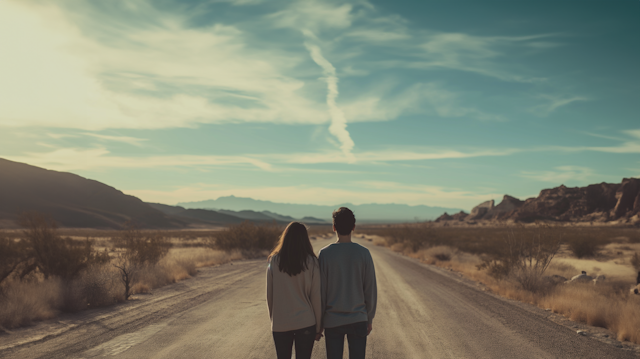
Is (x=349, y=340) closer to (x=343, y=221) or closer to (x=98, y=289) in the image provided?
(x=343, y=221)

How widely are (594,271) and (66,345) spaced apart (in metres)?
25.6

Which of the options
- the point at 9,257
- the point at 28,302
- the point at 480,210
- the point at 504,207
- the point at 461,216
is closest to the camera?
the point at 28,302

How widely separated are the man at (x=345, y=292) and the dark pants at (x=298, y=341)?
0.54 feet

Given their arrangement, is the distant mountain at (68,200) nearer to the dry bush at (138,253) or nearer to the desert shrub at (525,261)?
the dry bush at (138,253)

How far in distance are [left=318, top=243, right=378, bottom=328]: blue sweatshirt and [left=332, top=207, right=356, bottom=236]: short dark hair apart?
0.14m

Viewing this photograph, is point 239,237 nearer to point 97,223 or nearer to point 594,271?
point 594,271

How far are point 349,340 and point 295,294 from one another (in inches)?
27.3

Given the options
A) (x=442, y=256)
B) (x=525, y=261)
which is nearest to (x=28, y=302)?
(x=525, y=261)

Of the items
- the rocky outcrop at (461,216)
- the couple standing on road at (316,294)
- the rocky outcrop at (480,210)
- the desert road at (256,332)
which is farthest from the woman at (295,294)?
the rocky outcrop at (461,216)

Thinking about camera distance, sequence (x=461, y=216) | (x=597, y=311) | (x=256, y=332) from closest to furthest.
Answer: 1. (x=256, y=332)
2. (x=597, y=311)
3. (x=461, y=216)

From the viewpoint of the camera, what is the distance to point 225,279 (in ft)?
55.7

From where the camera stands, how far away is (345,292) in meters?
3.77

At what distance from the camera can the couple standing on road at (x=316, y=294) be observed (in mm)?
3734

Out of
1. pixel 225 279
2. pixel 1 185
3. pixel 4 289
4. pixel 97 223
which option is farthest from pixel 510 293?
pixel 1 185
